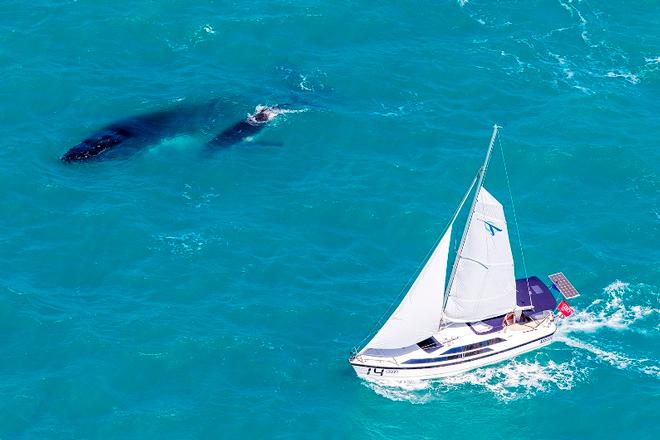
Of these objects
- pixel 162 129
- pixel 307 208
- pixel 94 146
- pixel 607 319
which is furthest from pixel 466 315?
pixel 94 146

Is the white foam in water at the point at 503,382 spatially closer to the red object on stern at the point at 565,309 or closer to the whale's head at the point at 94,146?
the red object on stern at the point at 565,309

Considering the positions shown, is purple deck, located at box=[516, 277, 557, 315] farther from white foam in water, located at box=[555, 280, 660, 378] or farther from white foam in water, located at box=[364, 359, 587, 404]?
white foam in water, located at box=[364, 359, 587, 404]

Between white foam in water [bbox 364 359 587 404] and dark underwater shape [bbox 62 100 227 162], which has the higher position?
dark underwater shape [bbox 62 100 227 162]

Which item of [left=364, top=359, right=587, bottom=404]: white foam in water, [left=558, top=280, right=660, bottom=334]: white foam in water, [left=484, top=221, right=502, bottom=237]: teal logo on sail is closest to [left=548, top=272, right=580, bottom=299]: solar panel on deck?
[left=558, top=280, right=660, bottom=334]: white foam in water

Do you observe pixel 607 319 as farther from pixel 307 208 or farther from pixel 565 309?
pixel 307 208

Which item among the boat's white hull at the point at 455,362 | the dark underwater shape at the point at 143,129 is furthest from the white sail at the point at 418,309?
the dark underwater shape at the point at 143,129

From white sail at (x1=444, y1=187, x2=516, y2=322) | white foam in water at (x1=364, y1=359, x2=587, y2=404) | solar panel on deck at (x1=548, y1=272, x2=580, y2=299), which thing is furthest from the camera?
solar panel on deck at (x1=548, y1=272, x2=580, y2=299)

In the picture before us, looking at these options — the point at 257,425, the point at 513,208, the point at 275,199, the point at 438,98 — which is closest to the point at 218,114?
the point at 275,199
